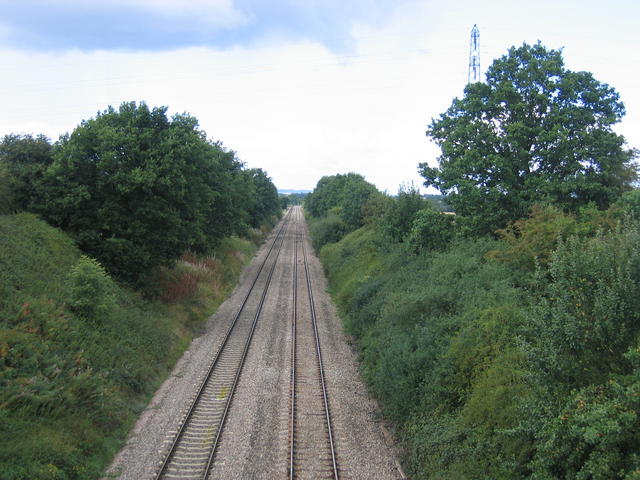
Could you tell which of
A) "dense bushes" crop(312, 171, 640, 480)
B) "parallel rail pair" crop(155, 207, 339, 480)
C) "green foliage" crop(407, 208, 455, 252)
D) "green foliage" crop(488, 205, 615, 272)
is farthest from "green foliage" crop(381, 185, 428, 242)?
"green foliage" crop(488, 205, 615, 272)

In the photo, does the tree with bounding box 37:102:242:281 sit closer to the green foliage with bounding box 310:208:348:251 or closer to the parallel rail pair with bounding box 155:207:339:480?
the parallel rail pair with bounding box 155:207:339:480

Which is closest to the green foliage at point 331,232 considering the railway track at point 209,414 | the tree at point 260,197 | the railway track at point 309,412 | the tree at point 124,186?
the tree at point 260,197

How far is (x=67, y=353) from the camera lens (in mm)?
13203

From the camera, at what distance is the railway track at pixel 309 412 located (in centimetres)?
1080

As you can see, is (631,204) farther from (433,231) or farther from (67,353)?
(67,353)

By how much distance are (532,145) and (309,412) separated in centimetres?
1532

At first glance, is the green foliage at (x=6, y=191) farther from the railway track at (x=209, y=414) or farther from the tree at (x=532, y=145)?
the tree at (x=532, y=145)

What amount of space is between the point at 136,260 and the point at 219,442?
1162cm

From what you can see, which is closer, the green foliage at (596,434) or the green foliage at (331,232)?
the green foliage at (596,434)

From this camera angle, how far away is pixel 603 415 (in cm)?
663

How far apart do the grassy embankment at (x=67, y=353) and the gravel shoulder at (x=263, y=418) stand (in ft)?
2.16

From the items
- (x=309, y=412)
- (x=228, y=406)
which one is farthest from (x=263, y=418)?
(x=309, y=412)

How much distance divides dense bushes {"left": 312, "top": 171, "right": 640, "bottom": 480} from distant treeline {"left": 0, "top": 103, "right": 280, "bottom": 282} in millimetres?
10714

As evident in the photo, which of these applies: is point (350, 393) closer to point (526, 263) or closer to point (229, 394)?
point (229, 394)
